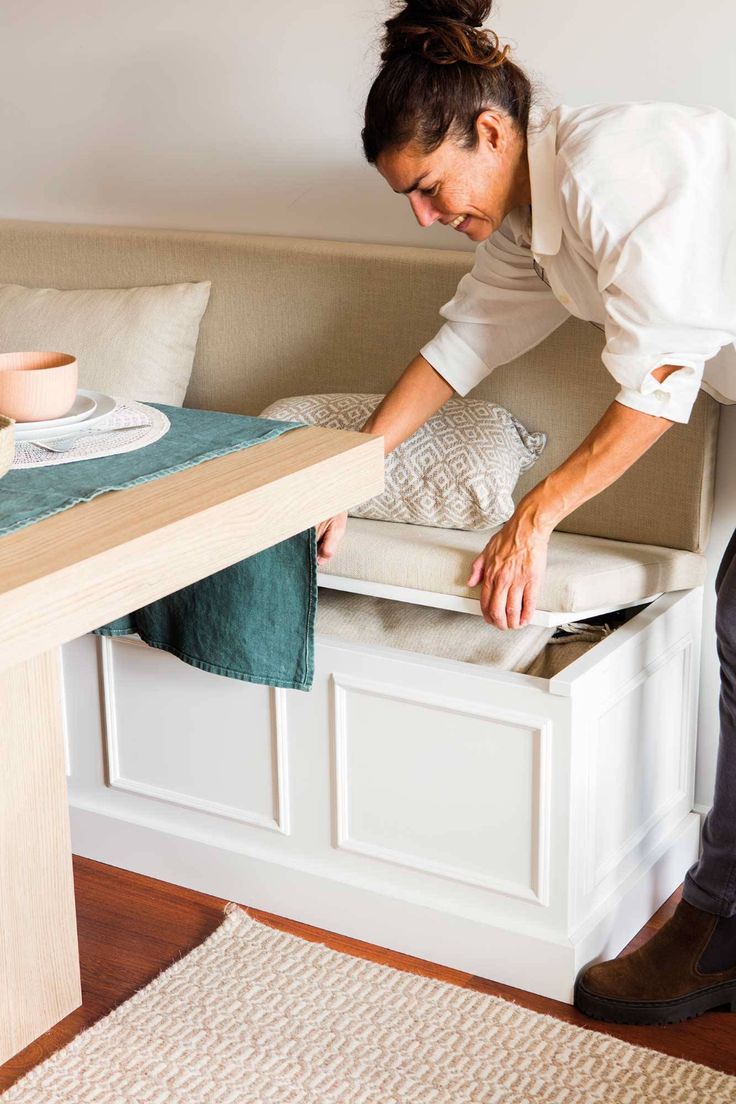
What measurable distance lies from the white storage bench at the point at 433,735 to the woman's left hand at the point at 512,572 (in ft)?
0.15

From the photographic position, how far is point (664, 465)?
6.22 ft

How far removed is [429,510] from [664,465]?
37cm

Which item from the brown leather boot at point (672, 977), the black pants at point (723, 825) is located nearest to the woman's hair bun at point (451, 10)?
the black pants at point (723, 825)

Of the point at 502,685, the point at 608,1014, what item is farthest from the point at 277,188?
the point at 608,1014

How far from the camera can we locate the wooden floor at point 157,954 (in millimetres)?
1638

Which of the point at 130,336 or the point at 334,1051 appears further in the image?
the point at 130,336

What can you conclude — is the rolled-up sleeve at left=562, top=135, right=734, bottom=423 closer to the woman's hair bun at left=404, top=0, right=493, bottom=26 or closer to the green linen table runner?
the woman's hair bun at left=404, top=0, right=493, bottom=26

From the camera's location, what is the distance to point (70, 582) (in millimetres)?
933

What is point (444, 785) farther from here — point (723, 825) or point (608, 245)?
point (608, 245)

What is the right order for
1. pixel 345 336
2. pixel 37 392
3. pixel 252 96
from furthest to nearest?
1. pixel 252 96
2. pixel 345 336
3. pixel 37 392

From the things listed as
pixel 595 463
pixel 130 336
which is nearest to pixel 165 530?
pixel 595 463

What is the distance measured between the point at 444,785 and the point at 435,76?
36.2 inches

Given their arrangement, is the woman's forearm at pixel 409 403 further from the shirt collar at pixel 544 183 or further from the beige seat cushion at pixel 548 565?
the shirt collar at pixel 544 183

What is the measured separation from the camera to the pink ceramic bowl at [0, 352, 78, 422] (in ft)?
4.07
